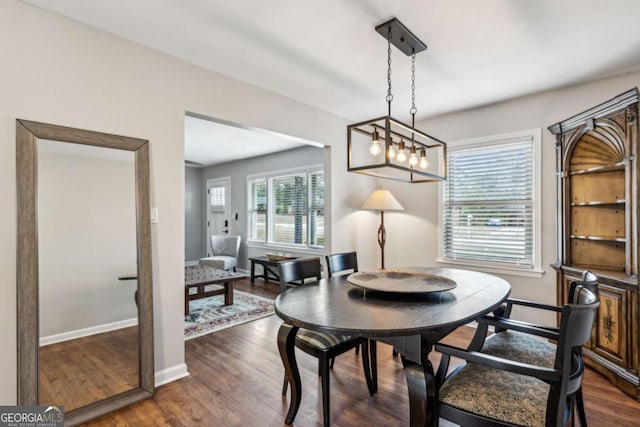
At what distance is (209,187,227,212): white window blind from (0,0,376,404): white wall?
15.2 ft

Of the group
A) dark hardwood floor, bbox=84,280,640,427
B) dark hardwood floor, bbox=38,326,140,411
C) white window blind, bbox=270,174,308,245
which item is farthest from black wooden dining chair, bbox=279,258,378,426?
white window blind, bbox=270,174,308,245

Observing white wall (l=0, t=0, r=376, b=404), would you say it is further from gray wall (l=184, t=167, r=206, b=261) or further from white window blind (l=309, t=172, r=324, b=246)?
gray wall (l=184, t=167, r=206, b=261)

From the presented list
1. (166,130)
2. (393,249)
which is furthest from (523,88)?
(166,130)

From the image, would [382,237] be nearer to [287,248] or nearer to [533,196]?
[533,196]

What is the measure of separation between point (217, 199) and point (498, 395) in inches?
280

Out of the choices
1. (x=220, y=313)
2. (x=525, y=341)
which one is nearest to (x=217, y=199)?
(x=220, y=313)

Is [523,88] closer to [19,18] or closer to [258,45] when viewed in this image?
[258,45]

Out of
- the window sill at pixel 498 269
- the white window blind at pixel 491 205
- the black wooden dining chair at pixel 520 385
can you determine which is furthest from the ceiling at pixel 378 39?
the window sill at pixel 498 269

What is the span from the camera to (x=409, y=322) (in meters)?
1.53

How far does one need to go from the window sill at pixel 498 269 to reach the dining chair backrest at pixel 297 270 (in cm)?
206

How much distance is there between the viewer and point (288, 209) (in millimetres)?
6180

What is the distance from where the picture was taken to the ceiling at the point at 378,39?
1958 mm

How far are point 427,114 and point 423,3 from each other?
2.16 m

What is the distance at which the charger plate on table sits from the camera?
6.42ft
